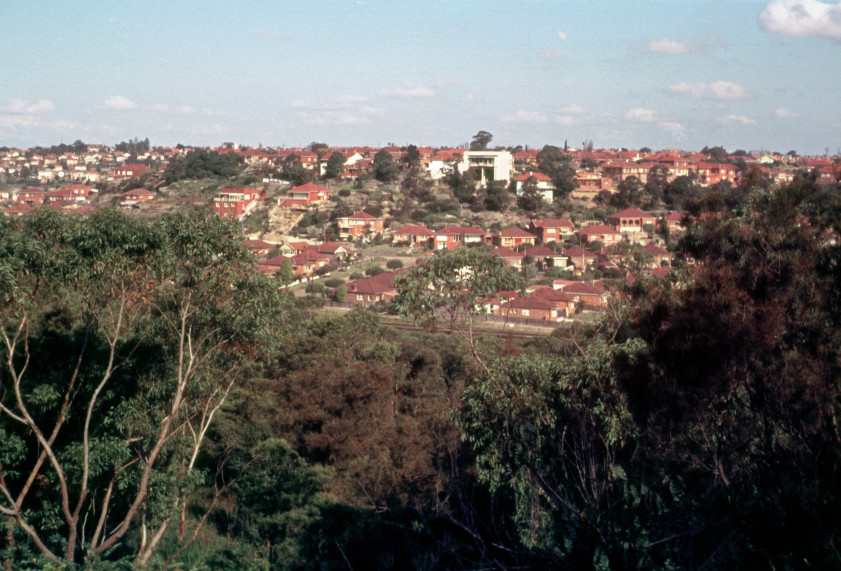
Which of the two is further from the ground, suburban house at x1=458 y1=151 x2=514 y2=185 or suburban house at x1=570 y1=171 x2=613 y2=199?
suburban house at x1=458 y1=151 x2=514 y2=185

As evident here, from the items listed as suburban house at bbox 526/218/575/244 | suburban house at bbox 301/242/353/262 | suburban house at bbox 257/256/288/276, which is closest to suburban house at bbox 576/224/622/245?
suburban house at bbox 526/218/575/244

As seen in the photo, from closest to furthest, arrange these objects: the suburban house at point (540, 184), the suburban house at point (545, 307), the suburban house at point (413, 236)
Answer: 1. the suburban house at point (545, 307)
2. the suburban house at point (413, 236)
3. the suburban house at point (540, 184)

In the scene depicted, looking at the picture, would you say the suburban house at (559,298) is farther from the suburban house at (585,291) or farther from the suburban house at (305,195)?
the suburban house at (305,195)

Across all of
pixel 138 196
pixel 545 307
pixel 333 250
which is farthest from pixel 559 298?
pixel 138 196

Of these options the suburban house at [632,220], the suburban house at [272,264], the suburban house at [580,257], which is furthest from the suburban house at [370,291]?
the suburban house at [632,220]

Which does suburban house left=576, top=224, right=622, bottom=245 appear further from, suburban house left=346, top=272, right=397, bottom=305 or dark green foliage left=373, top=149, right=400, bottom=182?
dark green foliage left=373, top=149, right=400, bottom=182

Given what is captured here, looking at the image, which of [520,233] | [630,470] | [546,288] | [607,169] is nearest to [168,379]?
[630,470]
